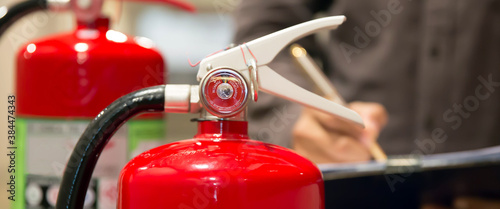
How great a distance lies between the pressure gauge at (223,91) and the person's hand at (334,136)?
0.42m

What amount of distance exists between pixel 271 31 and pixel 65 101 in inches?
21.9

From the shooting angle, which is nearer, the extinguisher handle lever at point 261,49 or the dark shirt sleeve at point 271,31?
the extinguisher handle lever at point 261,49

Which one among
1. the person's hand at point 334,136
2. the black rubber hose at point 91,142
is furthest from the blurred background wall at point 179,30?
the black rubber hose at point 91,142

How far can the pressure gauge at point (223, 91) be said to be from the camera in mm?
311

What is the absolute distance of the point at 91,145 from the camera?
321 mm

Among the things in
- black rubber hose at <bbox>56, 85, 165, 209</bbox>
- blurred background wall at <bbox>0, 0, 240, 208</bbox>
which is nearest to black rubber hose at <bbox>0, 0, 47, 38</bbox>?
black rubber hose at <bbox>56, 85, 165, 209</bbox>

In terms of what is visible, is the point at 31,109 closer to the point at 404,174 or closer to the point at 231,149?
the point at 231,149

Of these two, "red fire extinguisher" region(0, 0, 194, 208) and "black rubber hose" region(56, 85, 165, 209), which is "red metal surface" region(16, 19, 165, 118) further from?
"black rubber hose" region(56, 85, 165, 209)

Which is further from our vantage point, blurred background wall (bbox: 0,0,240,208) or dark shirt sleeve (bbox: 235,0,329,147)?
blurred background wall (bbox: 0,0,240,208)

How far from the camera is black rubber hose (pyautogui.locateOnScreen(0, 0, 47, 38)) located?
462mm

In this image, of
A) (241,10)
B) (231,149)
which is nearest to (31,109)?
(231,149)

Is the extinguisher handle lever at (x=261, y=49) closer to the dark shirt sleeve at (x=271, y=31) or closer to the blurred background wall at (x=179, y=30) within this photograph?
the dark shirt sleeve at (x=271, y=31)

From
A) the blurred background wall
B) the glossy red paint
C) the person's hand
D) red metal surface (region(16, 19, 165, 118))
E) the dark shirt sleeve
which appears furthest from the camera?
the blurred background wall

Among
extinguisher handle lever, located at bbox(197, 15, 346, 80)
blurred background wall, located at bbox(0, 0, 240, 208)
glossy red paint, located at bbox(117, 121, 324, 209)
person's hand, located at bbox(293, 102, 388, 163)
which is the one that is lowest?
glossy red paint, located at bbox(117, 121, 324, 209)
